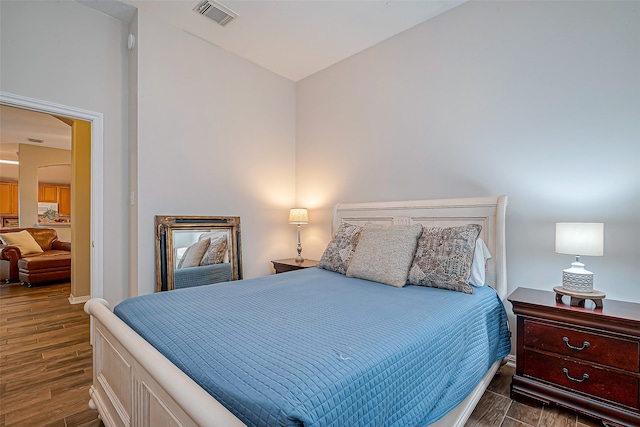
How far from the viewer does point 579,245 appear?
68.1 inches

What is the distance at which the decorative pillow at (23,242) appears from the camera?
17.1ft

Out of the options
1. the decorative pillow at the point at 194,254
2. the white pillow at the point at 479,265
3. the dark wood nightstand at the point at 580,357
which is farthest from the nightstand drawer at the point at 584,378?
the decorative pillow at the point at 194,254

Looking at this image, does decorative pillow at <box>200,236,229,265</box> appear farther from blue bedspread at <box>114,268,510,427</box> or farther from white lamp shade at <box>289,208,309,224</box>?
blue bedspread at <box>114,268,510,427</box>

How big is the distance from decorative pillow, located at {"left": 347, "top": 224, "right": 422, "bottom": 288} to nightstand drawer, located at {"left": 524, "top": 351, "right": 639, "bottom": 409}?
0.89 metres

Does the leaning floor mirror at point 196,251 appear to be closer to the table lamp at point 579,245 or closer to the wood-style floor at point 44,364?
the wood-style floor at point 44,364

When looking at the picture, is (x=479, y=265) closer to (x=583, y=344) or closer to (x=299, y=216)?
(x=583, y=344)

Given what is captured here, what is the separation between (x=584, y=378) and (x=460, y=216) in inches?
47.4

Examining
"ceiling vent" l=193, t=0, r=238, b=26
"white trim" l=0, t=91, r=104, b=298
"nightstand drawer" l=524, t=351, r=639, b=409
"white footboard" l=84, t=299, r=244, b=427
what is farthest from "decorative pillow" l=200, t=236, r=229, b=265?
"nightstand drawer" l=524, t=351, r=639, b=409

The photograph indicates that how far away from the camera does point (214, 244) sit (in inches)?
121

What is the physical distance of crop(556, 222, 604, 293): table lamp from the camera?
170cm

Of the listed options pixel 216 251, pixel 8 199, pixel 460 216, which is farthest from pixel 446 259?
pixel 8 199

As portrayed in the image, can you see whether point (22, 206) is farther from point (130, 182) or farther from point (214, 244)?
point (214, 244)

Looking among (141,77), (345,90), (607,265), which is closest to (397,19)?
(345,90)

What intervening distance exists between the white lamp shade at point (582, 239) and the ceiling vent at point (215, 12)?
3.04 metres
